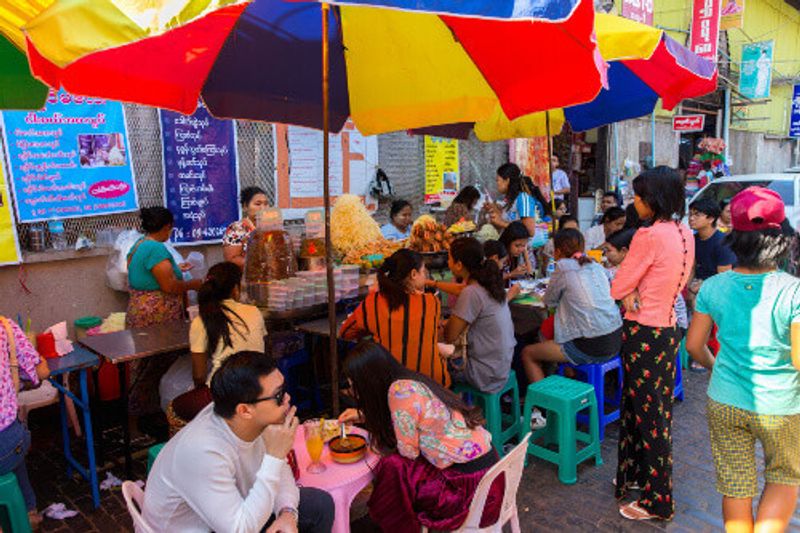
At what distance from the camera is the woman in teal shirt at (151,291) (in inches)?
184

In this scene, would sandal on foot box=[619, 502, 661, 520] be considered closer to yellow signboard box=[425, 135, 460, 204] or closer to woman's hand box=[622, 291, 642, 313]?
woman's hand box=[622, 291, 642, 313]

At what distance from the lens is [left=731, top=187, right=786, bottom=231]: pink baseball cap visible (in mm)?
2652

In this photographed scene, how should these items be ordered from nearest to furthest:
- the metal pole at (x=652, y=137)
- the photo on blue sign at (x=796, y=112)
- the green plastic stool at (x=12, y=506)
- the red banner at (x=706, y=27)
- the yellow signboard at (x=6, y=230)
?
1. the green plastic stool at (x=12, y=506)
2. the yellow signboard at (x=6, y=230)
3. the red banner at (x=706, y=27)
4. the metal pole at (x=652, y=137)
5. the photo on blue sign at (x=796, y=112)

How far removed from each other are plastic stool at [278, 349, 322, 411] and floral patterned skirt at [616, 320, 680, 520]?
279 centimetres

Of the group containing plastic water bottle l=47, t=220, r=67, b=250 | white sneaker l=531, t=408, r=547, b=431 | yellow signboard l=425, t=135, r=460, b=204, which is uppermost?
yellow signboard l=425, t=135, r=460, b=204

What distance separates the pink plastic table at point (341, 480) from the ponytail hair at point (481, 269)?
1816mm

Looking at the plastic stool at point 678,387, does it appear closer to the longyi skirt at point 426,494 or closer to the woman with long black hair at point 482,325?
the woman with long black hair at point 482,325

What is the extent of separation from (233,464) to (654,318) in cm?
254

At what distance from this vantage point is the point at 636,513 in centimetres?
359

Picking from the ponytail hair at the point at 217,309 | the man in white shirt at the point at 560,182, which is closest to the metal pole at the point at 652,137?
the man in white shirt at the point at 560,182

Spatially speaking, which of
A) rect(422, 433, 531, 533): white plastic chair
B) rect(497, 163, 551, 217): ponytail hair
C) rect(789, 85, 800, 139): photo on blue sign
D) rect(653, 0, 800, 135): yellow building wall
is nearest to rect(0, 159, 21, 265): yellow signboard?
rect(422, 433, 531, 533): white plastic chair

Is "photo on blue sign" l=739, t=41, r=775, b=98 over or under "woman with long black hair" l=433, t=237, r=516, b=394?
over

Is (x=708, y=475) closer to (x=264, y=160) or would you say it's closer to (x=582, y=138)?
(x=264, y=160)

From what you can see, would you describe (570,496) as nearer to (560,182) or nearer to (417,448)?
(417,448)
